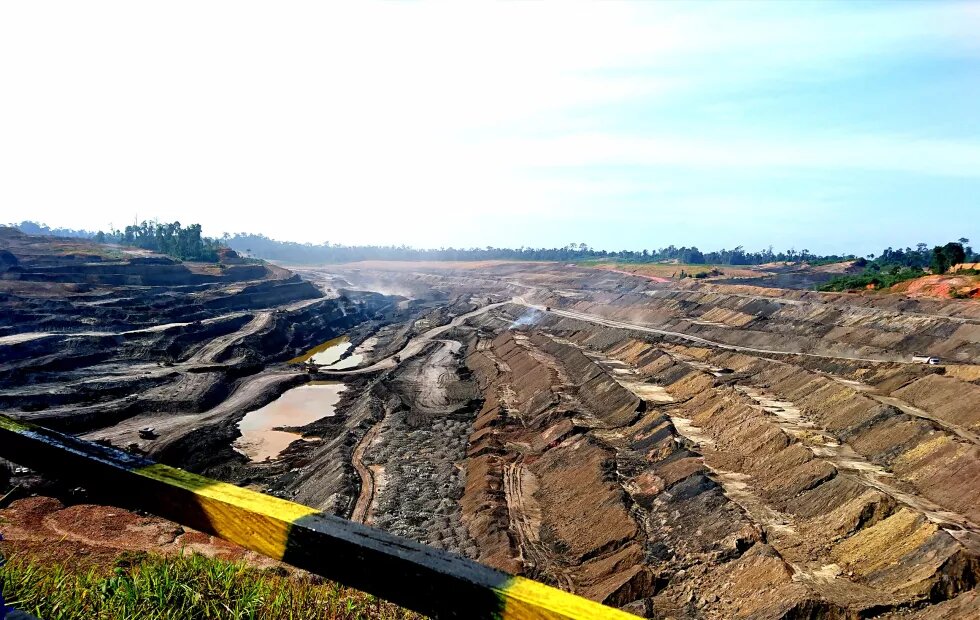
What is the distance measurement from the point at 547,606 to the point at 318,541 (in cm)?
123

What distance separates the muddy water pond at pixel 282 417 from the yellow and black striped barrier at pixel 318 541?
135 ft

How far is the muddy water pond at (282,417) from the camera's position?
44625 mm

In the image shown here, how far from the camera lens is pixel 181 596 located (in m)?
5.09

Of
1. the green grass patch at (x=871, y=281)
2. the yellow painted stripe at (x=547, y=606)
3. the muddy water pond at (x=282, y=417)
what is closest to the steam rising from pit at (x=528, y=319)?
the muddy water pond at (x=282, y=417)

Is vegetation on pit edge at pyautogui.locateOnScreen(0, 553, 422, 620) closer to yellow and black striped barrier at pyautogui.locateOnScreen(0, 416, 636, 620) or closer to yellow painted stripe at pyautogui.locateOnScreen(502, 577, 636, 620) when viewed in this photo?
yellow and black striped barrier at pyautogui.locateOnScreen(0, 416, 636, 620)

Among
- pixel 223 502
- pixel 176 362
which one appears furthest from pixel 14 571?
pixel 176 362

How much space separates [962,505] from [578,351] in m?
39.4

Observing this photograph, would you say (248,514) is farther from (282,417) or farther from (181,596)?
(282,417)

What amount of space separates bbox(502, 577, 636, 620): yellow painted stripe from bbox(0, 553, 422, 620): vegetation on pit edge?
3339mm

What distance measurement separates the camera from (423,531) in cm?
2948

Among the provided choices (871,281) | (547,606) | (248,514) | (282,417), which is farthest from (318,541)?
(871,281)

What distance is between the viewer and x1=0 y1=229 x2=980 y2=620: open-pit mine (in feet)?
71.3

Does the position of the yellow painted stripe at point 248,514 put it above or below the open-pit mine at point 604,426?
above

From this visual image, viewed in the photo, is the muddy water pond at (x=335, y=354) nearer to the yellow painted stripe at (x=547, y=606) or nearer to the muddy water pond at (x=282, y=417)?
the muddy water pond at (x=282, y=417)
